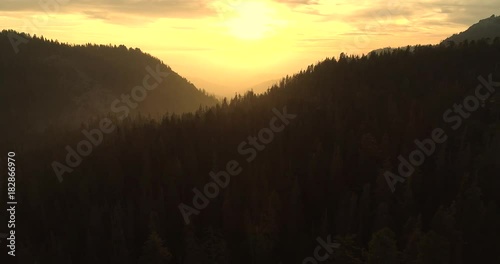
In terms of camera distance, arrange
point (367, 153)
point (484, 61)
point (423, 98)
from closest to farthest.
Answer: point (367, 153), point (423, 98), point (484, 61)

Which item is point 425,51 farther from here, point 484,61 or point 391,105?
point 391,105

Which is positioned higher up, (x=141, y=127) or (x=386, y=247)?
(x=141, y=127)

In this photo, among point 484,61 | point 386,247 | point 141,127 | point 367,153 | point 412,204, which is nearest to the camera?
point 386,247

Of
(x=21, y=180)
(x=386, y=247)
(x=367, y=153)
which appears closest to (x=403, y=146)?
(x=367, y=153)

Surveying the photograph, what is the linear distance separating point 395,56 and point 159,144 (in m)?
110

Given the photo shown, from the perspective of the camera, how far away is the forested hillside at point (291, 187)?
68.3m

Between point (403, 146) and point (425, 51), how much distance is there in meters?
88.9

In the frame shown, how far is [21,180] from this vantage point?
370 ft

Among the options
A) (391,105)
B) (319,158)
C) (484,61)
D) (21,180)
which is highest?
(484,61)

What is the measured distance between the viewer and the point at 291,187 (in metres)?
89.0

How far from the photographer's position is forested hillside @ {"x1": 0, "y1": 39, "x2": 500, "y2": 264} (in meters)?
68.3

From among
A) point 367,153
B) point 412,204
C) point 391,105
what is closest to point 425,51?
point 391,105

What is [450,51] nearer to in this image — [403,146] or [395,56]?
[395,56]

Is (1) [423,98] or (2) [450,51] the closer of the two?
(1) [423,98]
